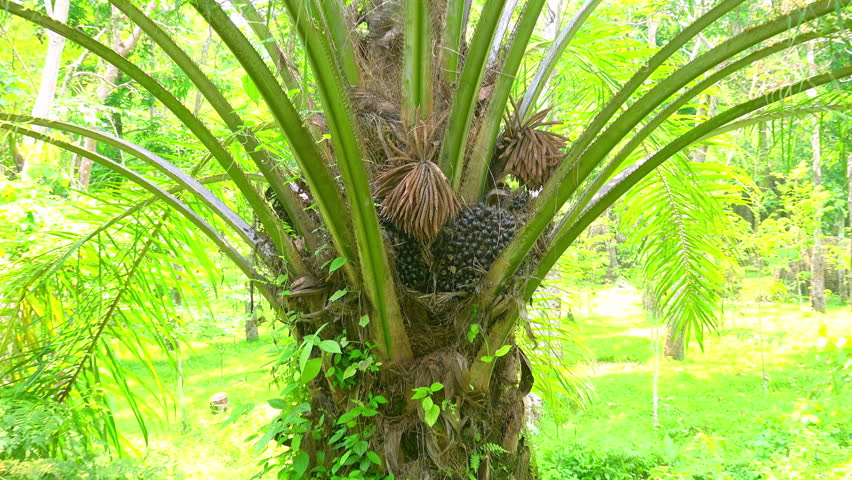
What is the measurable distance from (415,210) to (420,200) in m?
0.03

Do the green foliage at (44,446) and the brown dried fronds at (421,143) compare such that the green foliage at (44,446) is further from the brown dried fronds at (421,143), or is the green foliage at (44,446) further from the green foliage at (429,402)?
the brown dried fronds at (421,143)

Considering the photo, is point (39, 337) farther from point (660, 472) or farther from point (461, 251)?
point (660, 472)

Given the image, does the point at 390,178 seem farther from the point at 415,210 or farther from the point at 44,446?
the point at 44,446

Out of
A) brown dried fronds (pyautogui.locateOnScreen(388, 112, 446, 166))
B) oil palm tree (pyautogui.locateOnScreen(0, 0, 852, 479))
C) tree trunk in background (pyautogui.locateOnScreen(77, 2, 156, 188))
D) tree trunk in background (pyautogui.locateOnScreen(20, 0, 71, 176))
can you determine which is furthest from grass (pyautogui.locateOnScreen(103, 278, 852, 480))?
tree trunk in background (pyautogui.locateOnScreen(77, 2, 156, 188))

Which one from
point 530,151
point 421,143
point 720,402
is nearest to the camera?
point 421,143

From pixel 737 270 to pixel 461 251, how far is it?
179 cm

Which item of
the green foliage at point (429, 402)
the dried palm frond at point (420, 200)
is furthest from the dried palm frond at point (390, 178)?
the green foliage at point (429, 402)

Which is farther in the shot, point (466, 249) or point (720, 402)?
point (720, 402)

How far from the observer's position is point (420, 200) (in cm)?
169

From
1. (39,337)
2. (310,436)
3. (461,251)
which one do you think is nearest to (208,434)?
(39,337)

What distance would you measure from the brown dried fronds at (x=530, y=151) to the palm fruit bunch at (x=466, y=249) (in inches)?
8.8

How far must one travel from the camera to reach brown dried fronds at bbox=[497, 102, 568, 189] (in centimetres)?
195

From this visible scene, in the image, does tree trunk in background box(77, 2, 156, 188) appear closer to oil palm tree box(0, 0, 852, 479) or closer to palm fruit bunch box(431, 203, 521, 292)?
oil palm tree box(0, 0, 852, 479)

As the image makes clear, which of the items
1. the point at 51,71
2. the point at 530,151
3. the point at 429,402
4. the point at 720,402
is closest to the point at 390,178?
the point at 530,151
